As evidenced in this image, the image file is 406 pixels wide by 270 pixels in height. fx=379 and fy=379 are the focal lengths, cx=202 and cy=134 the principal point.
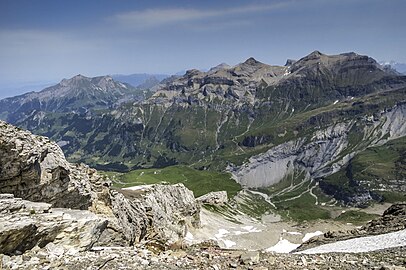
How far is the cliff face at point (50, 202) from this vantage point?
2573 cm

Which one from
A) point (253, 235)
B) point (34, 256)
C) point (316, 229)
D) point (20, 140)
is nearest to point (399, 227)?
point (34, 256)

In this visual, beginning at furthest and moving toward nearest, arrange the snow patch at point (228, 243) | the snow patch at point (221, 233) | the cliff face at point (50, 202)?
the snow patch at point (221, 233) < the snow patch at point (228, 243) < the cliff face at point (50, 202)

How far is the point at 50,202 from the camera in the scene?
39531mm

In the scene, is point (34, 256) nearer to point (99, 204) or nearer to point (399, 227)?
point (99, 204)

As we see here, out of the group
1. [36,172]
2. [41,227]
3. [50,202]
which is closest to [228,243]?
[50,202]

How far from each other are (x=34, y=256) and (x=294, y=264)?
16.0 metres

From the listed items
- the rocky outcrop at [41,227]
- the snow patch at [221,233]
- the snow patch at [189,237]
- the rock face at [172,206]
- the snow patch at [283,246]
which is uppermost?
the rocky outcrop at [41,227]

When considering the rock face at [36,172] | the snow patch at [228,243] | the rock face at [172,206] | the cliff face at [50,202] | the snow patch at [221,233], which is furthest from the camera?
the snow patch at [221,233]

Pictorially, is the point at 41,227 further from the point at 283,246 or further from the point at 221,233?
the point at 283,246

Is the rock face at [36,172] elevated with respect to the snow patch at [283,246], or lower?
elevated

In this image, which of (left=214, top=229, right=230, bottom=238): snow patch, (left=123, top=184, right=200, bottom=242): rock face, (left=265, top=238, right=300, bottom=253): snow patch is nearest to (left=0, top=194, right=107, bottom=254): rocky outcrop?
(left=123, top=184, right=200, bottom=242): rock face

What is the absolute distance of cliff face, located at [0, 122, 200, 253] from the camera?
2573 centimetres

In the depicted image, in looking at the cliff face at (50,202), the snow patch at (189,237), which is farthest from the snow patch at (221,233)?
the cliff face at (50,202)

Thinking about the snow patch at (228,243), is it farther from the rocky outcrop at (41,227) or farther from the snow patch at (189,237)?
the rocky outcrop at (41,227)
